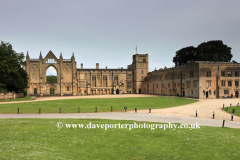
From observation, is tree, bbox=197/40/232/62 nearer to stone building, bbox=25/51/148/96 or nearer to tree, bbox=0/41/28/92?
stone building, bbox=25/51/148/96

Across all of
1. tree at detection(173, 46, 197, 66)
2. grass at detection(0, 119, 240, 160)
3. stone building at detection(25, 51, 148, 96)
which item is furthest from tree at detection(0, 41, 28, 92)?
tree at detection(173, 46, 197, 66)

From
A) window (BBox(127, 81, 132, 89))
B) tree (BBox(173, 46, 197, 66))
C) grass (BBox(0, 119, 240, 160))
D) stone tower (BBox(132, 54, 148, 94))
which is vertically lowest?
grass (BBox(0, 119, 240, 160))

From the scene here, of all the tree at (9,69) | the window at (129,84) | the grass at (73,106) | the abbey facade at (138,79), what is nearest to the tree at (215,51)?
the abbey facade at (138,79)

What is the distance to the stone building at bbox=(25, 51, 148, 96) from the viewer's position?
80.8 meters

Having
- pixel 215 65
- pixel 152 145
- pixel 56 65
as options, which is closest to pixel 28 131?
pixel 152 145

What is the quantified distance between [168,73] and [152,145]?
67242mm

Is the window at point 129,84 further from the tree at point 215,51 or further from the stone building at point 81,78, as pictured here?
the tree at point 215,51

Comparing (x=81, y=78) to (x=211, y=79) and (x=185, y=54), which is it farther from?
(x=211, y=79)

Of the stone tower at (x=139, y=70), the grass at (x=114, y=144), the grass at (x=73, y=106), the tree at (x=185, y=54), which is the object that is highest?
the tree at (x=185, y=54)

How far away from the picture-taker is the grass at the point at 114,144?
9875 mm

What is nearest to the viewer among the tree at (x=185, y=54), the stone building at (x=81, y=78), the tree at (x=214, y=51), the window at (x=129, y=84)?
the tree at (x=214, y=51)

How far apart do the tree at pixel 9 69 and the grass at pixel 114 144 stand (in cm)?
4753

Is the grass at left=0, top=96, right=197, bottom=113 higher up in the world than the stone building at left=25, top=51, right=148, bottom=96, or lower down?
lower down

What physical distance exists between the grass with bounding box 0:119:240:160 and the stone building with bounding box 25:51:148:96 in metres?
69.6
